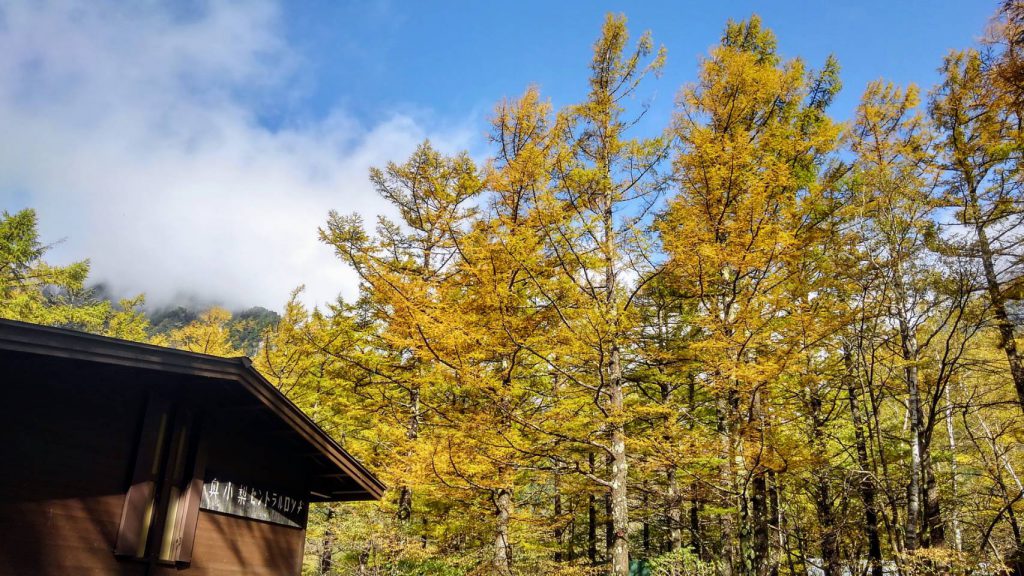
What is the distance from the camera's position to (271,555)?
29.6 feet

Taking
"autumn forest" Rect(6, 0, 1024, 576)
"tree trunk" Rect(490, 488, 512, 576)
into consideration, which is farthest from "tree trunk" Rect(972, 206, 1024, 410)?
"tree trunk" Rect(490, 488, 512, 576)

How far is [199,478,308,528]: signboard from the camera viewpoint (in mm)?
7797

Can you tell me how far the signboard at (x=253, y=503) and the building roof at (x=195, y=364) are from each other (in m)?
0.79

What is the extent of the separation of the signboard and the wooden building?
2 cm

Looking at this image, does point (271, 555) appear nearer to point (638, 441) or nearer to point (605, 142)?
point (638, 441)

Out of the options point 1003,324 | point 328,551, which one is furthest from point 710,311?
point 328,551

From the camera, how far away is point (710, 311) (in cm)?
1028

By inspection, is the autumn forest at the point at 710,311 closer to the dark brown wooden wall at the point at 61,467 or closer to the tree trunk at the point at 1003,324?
the tree trunk at the point at 1003,324

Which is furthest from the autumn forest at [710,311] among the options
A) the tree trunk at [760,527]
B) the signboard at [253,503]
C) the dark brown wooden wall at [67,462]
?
the dark brown wooden wall at [67,462]

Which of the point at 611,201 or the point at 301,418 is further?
the point at 611,201

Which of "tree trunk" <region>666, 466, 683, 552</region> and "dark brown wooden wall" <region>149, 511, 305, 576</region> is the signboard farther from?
"tree trunk" <region>666, 466, 683, 552</region>

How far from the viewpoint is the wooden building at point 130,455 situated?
18.7ft

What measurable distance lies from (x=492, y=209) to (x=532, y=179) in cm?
233

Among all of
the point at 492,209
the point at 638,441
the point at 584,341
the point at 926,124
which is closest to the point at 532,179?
the point at 492,209
